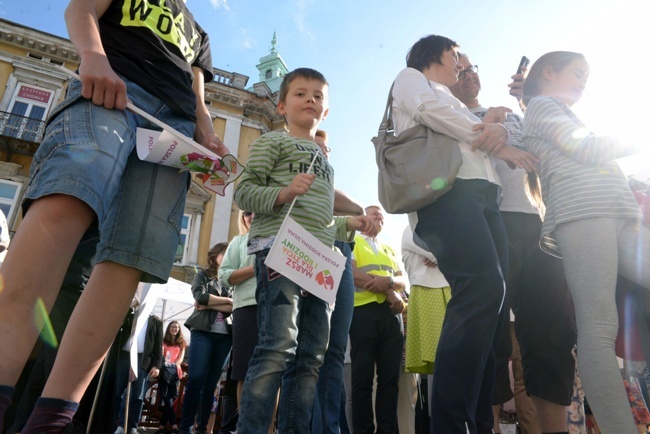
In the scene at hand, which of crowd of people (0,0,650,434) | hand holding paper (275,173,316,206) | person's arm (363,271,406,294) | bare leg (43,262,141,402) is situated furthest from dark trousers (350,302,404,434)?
bare leg (43,262,141,402)

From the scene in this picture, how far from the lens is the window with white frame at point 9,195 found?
14789 mm

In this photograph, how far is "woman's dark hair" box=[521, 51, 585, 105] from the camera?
2389 mm

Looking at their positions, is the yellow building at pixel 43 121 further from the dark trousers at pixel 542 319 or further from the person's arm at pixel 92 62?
the person's arm at pixel 92 62

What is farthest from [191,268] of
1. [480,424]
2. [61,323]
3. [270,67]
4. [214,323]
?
[270,67]

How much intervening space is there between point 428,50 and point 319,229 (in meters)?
1.18

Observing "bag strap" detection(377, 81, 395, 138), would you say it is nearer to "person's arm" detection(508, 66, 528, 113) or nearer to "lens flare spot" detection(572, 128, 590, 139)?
"lens flare spot" detection(572, 128, 590, 139)

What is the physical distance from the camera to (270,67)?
35.7 m

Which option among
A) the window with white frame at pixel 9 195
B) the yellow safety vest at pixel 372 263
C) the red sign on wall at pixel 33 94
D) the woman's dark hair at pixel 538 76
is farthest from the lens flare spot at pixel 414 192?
the red sign on wall at pixel 33 94

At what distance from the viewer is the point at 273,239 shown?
6.49 feet

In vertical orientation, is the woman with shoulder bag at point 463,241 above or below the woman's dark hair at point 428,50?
below

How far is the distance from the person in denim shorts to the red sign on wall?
17.4 metres

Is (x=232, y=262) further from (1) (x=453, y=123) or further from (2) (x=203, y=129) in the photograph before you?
(1) (x=453, y=123)

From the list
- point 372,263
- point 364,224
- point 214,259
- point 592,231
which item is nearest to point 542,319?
point 592,231

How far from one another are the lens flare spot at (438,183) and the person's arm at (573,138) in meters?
0.62
